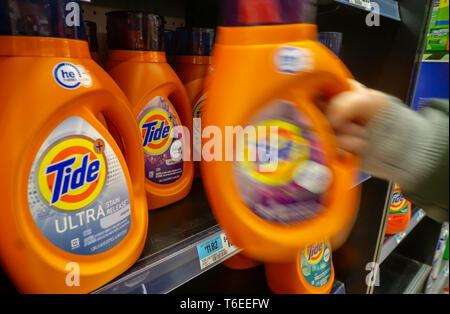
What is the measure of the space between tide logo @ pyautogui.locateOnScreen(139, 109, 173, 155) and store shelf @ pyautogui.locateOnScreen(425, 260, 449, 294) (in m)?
1.80

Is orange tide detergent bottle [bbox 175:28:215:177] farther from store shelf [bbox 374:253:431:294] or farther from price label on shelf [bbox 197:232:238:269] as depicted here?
store shelf [bbox 374:253:431:294]

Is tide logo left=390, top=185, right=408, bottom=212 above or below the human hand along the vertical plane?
below

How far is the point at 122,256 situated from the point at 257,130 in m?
0.29

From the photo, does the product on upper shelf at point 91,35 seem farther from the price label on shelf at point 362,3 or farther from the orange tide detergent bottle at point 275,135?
the price label on shelf at point 362,3

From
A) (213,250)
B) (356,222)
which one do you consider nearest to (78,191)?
(213,250)

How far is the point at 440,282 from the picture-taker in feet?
6.48

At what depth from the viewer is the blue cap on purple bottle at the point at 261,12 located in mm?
335

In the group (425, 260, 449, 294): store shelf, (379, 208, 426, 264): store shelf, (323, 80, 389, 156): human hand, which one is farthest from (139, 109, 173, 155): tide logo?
(425, 260, 449, 294): store shelf

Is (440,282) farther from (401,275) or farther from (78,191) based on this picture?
(78,191)

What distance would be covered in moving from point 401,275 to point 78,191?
1635 millimetres

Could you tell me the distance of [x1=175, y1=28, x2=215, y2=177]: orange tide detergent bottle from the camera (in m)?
0.72

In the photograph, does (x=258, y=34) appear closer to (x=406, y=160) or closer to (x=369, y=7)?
(x=406, y=160)
